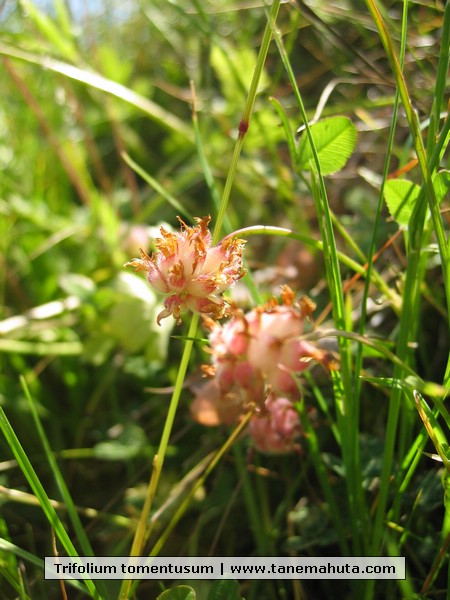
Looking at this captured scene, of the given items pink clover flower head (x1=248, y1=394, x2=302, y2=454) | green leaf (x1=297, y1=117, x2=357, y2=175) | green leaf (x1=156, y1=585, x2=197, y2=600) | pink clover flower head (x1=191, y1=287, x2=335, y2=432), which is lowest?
green leaf (x1=156, y1=585, x2=197, y2=600)

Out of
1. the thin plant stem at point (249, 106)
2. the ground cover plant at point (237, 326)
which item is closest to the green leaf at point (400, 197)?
the ground cover plant at point (237, 326)

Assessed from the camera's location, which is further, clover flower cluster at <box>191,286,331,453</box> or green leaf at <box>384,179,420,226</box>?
green leaf at <box>384,179,420,226</box>

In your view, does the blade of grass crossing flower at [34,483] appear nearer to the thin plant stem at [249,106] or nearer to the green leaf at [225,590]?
the green leaf at [225,590]

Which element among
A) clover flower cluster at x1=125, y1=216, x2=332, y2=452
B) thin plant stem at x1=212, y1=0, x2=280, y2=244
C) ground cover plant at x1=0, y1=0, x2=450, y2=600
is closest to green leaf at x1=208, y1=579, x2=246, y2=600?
ground cover plant at x1=0, y1=0, x2=450, y2=600

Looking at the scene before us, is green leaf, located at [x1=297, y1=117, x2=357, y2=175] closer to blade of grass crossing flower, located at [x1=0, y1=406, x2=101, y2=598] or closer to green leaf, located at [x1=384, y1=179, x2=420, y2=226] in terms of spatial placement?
green leaf, located at [x1=384, y1=179, x2=420, y2=226]

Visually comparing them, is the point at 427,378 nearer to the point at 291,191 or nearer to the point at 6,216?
the point at 291,191

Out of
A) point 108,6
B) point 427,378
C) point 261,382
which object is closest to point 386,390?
point 427,378
